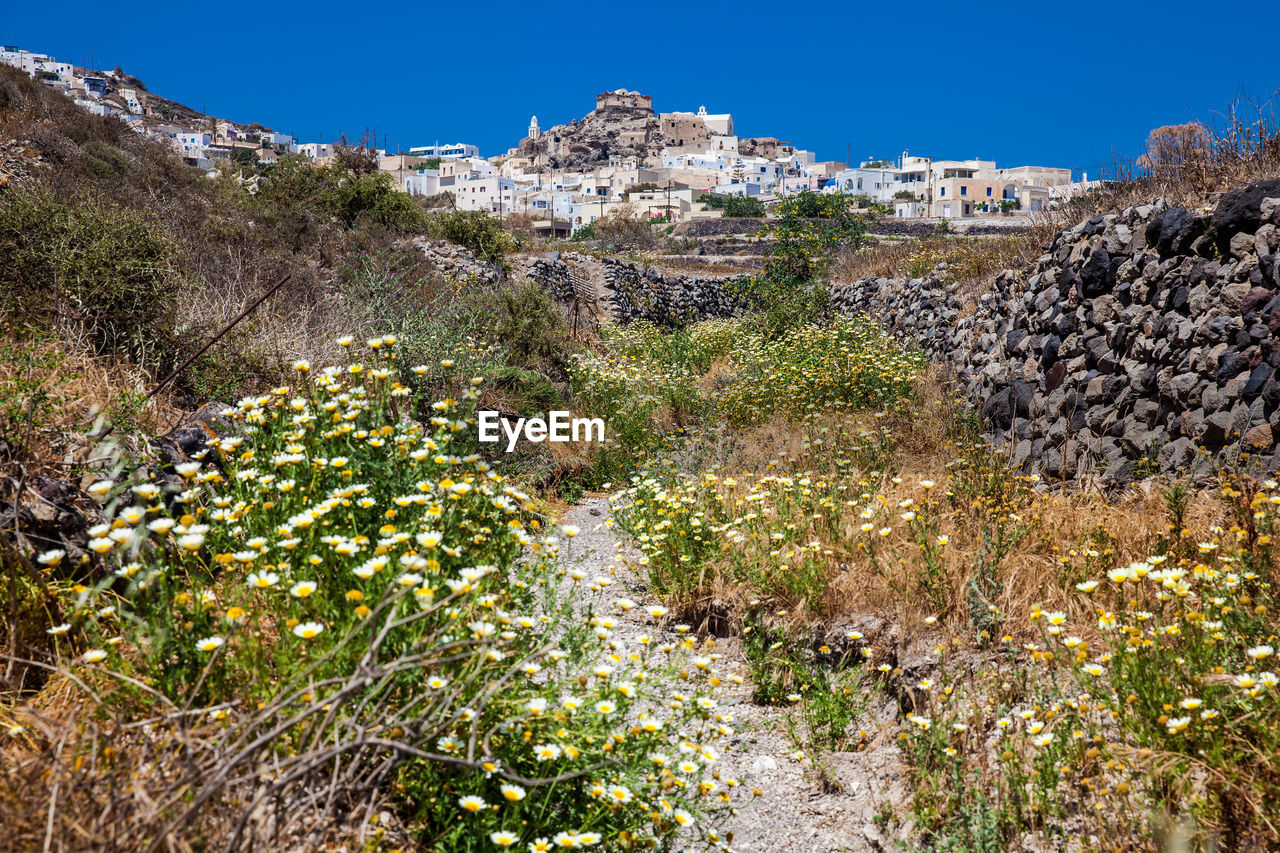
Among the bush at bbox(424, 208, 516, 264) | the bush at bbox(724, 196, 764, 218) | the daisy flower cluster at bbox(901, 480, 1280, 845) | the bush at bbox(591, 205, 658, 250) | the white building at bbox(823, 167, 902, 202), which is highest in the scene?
the white building at bbox(823, 167, 902, 202)

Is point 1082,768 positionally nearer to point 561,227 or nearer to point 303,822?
point 303,822

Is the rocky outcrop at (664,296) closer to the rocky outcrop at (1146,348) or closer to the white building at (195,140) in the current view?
the rocky outcrop at (1146,348)

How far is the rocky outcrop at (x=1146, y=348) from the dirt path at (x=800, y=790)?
2.82 metres

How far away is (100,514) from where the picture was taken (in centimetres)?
298

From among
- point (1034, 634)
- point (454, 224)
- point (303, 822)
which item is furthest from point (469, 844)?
point (454, 224)

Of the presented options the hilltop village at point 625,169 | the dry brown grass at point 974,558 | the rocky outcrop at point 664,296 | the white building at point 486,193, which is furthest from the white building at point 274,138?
the dry brown grass at point 974,558

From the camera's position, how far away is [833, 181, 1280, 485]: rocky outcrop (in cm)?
448

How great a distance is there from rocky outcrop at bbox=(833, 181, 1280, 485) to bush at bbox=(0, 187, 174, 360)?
674 centimetres

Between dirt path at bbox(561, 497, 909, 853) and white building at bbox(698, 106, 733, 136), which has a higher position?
white building at bbox(698, 106, 733, 136)

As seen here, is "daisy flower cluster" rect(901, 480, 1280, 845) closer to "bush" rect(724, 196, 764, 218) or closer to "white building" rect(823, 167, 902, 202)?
"bush" rect(724, 196, 764, 218)

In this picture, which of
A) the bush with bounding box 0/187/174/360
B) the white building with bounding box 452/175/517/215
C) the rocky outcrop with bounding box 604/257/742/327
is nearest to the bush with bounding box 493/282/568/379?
the bush with bounding box 0/187/174/360

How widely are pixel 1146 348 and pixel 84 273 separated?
24.6ft

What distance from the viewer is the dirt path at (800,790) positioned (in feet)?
8.73

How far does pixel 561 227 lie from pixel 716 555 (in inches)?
2319
